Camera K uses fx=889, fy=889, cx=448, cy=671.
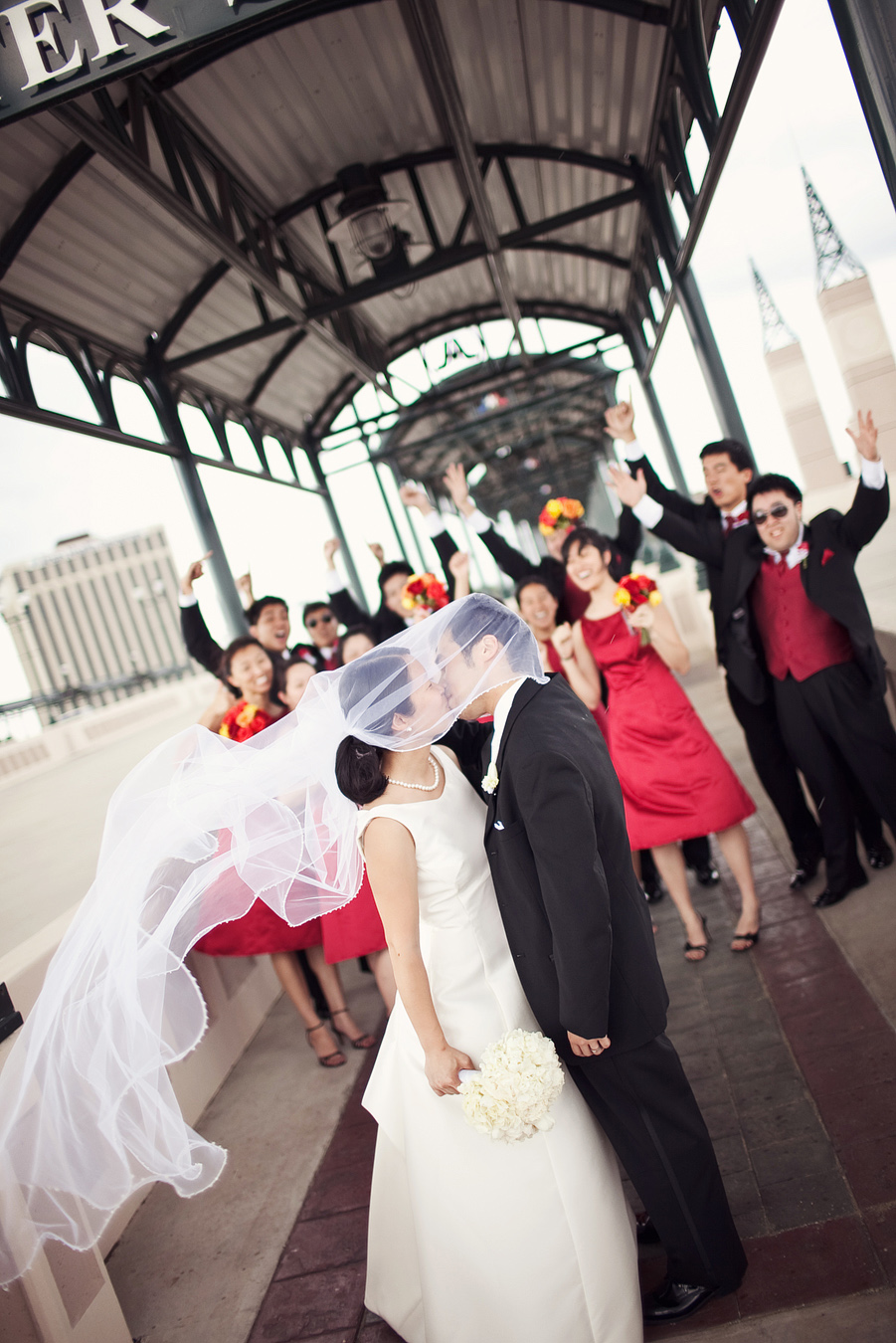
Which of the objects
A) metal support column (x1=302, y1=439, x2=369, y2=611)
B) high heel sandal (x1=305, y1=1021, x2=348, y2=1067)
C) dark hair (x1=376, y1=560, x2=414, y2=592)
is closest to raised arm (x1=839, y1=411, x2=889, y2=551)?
dark hair (x1=376, y1=560, x2=414, y2=592)

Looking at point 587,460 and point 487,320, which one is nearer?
point 487,320

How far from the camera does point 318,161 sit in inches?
229

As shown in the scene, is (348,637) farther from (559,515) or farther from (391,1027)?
(391,1027)

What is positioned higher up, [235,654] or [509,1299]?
[235,654]

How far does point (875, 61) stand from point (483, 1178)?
317cm

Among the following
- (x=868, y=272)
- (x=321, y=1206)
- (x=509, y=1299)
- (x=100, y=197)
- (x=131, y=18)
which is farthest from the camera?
(x=100, y=197)

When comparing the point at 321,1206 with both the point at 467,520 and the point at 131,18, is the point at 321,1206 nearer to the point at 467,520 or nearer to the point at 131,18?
the point at 467,520

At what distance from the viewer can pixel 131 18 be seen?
2648mm

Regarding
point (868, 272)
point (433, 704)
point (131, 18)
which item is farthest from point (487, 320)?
point (433, 704)

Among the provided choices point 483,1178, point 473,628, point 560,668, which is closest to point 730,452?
point 560,668

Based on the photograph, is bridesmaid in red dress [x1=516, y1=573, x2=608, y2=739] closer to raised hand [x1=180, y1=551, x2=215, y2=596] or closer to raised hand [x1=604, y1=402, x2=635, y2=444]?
raised hand [x1=604, y1=402, x2=635, y2=444]

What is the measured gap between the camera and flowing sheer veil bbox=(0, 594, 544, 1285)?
197 cm

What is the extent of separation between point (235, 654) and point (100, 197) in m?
2.80

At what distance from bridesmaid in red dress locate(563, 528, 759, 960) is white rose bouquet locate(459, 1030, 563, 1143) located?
1.80 m
